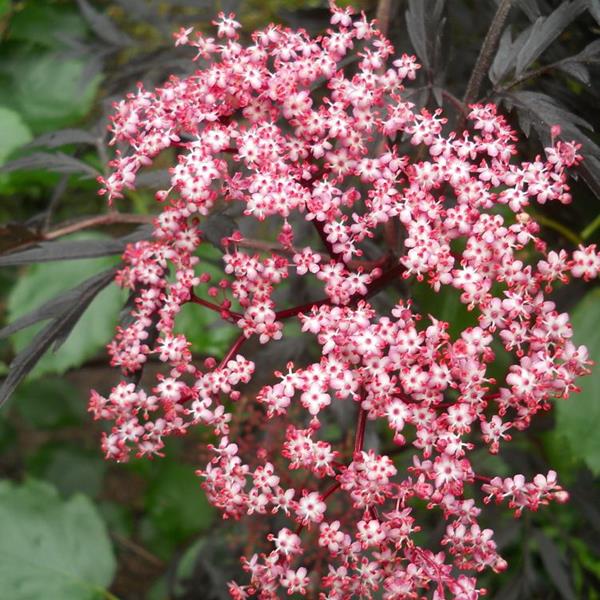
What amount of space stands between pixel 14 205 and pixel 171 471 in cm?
80

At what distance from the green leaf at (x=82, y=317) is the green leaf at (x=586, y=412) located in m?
0.73

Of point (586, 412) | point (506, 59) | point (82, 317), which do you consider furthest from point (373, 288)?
point (82, 317)

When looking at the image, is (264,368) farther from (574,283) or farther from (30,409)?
(30,409)

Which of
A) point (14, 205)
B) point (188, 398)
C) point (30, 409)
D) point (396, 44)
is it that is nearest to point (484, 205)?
point (188, 398)

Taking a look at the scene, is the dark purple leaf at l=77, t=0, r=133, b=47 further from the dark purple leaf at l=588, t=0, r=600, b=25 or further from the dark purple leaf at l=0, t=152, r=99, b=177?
the dark purple leaf at l=588, t=0, r=600, b=25

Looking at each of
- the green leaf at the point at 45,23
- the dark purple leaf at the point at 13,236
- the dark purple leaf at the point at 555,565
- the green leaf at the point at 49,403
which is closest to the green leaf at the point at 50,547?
the green leaf at the point at 49,403

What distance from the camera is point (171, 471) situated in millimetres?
1648

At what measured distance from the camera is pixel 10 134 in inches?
52.4

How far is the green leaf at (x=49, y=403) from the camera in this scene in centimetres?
170

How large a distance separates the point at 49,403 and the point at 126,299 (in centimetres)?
61

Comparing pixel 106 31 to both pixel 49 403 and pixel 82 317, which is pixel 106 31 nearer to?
pixel 82 317

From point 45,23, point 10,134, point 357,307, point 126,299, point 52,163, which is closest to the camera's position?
point 357,307

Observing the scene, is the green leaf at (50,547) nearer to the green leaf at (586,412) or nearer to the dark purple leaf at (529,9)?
the green leaf at (586,412)

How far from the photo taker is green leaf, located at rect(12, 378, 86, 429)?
5.57 feet
